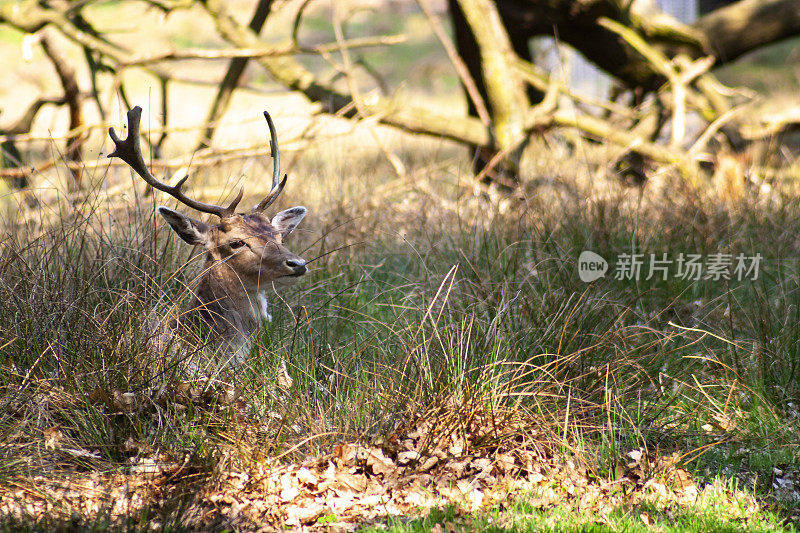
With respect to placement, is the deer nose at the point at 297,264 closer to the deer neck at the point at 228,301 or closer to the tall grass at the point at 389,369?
the tall grass at the point at 389,369

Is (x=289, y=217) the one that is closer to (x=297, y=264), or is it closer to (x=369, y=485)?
(x=297, y=264)

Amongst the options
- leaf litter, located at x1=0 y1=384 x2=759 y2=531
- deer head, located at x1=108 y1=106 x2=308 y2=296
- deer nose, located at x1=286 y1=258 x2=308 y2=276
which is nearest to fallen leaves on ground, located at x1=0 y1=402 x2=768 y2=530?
leaf litter, located at x1=0 y1=384 x2=759 y2=531

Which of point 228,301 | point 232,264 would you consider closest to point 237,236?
point 232,264

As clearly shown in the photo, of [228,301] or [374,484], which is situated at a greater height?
[228,301]

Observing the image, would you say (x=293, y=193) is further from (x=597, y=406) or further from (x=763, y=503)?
(x=763, y=503)

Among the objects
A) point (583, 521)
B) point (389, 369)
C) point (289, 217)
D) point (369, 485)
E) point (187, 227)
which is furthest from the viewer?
point (289, 217)

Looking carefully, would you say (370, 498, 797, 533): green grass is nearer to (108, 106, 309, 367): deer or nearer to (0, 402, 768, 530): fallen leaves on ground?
(0, 402, 768, 530): fallen leaves on ground

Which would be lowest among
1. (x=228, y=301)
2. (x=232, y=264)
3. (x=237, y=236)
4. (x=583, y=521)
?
(x=583, y=521)

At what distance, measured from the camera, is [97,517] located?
11.4 feet

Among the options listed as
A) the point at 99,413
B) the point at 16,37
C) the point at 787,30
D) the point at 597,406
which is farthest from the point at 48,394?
the point at 16,37

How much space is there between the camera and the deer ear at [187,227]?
4.71 m

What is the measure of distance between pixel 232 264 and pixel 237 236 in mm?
172

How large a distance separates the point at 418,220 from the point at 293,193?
1342 millimetres

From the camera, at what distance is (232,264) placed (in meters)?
4.86
